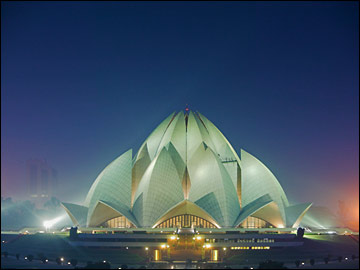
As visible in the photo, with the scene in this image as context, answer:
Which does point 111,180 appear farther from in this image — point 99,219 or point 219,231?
point 219,231

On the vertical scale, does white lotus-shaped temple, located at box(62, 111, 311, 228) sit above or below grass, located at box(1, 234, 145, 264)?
above

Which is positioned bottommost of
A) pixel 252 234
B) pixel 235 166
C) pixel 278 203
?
pixel 252 234

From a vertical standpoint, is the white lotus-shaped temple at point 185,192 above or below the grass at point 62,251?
above

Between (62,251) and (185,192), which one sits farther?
(185,192)

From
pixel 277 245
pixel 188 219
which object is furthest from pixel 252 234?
pixel 188 219

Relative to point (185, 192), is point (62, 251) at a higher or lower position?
lower

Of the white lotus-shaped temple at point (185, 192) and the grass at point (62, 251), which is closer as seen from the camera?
the grass at point (62, 251)

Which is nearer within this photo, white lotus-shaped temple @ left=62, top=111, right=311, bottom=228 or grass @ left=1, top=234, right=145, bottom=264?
grass @ left=1, top=234, right=145, bottom=264

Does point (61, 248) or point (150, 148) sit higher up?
point (150, 148)
